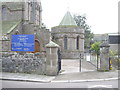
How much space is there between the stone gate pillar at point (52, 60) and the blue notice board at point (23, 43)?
201 cm

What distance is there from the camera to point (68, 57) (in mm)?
27688

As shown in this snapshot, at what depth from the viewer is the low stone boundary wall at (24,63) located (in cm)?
1105

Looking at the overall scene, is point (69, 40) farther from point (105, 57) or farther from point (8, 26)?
point (105, 57)

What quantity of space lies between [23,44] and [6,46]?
535 centimetres

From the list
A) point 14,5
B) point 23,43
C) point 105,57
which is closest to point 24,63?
point 23,43

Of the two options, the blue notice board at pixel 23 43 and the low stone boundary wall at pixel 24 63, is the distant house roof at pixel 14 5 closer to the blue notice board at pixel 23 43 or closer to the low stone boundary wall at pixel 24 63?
the blue notice board at pixel 23 43

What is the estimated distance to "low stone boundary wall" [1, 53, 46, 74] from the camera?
36.3 feet

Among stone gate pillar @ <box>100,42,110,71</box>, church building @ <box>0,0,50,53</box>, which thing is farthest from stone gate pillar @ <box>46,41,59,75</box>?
church building @ <box>0,0,50,53</box>

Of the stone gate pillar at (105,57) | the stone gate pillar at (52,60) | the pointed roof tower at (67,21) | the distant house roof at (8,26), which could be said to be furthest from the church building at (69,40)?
the stone gate pillar at (52,60)

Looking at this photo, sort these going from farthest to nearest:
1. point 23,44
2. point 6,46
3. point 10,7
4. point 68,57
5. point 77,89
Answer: point 68,57 → point 10,7 → point 6,46 → point 23,44 → point 77,89

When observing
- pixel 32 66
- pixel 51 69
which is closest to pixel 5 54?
pixel 32 66

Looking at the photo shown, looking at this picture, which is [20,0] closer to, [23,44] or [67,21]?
[67,21]

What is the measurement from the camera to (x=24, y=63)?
11.4 m

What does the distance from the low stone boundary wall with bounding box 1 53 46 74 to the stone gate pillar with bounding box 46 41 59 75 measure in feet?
1.35
